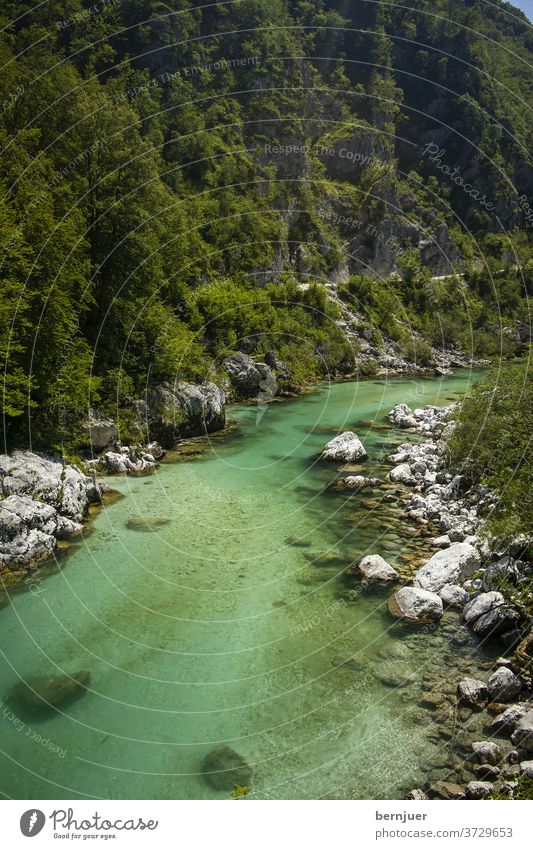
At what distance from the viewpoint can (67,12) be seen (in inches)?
3076

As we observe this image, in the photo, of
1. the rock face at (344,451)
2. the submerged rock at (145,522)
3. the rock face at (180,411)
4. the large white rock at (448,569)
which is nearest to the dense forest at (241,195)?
the rock face at (180,411)

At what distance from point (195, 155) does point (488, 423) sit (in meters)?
61.7

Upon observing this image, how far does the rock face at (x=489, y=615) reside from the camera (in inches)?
488

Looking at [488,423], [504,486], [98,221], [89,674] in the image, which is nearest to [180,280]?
[98,221]

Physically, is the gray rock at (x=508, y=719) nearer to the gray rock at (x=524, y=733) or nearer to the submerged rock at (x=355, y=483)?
the gray rock at (x=524, y=733)

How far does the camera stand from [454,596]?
1395cm

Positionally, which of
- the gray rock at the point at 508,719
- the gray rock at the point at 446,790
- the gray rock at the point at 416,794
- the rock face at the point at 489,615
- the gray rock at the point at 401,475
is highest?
the gray rock at the point at 401,475

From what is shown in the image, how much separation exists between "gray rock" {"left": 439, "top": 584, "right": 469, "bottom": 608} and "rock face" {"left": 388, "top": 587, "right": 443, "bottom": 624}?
0.89 feet

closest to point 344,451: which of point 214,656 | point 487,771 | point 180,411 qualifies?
point 180,411

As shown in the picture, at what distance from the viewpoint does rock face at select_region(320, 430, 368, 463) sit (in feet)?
89.1

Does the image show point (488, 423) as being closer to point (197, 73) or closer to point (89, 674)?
point (89, 674)

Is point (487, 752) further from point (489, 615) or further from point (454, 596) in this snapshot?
point (454, 596)

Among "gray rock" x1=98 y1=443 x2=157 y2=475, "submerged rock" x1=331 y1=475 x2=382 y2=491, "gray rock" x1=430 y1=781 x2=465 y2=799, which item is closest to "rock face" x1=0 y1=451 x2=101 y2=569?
"gray rock" x1=98 y1=443 x2=157 y2=475

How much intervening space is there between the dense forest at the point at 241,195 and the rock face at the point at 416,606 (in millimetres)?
13386
